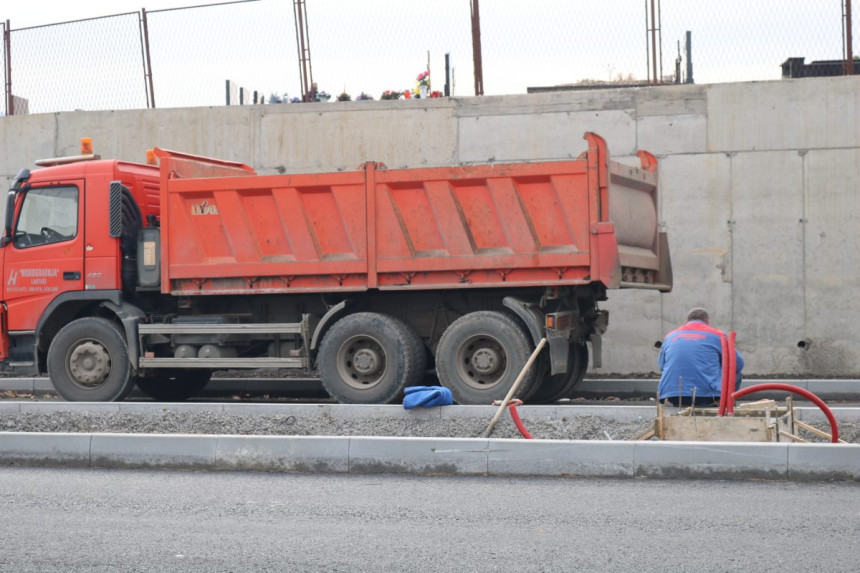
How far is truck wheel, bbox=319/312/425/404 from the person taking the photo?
39.7 ft

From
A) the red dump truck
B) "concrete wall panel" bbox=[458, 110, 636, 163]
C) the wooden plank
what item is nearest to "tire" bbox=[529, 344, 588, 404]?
the red dump truck

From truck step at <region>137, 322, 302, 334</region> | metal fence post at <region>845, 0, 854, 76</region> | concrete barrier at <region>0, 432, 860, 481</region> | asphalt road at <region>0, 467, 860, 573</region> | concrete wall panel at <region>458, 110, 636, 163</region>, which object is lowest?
asphalt road at <region>0, 467, 860, 573</region>

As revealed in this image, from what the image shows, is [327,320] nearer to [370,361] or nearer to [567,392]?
[370,361]

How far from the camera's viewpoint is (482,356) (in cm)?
1191

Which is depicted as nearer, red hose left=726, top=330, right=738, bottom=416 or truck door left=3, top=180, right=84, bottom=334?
red hose left=726, top=330, right=738, bottom=416

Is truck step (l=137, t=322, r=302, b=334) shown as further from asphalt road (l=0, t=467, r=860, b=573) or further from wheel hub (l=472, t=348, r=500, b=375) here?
asphalt road (l=0, t=467, r=860, b=573)

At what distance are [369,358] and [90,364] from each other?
317cm

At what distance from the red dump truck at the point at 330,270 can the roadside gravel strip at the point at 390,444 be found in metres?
1.87

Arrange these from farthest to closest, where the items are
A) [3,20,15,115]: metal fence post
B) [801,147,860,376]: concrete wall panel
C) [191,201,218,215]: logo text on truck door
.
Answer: [3,20,15,115]: metal fence post < [801,147,860,376]: concrete wall panel < [191,201,218,215]: logo text on truck door

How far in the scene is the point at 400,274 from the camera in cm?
1232

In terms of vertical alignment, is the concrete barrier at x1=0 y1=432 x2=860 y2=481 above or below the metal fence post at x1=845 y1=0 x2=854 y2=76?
below

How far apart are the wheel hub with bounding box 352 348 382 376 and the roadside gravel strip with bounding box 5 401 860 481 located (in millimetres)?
1825

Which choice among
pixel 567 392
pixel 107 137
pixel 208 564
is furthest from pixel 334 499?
pixel 107 137

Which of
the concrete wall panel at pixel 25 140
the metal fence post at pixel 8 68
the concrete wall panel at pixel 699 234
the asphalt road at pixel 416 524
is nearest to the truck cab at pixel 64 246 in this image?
the concrete wall panel at pixel 25 140
